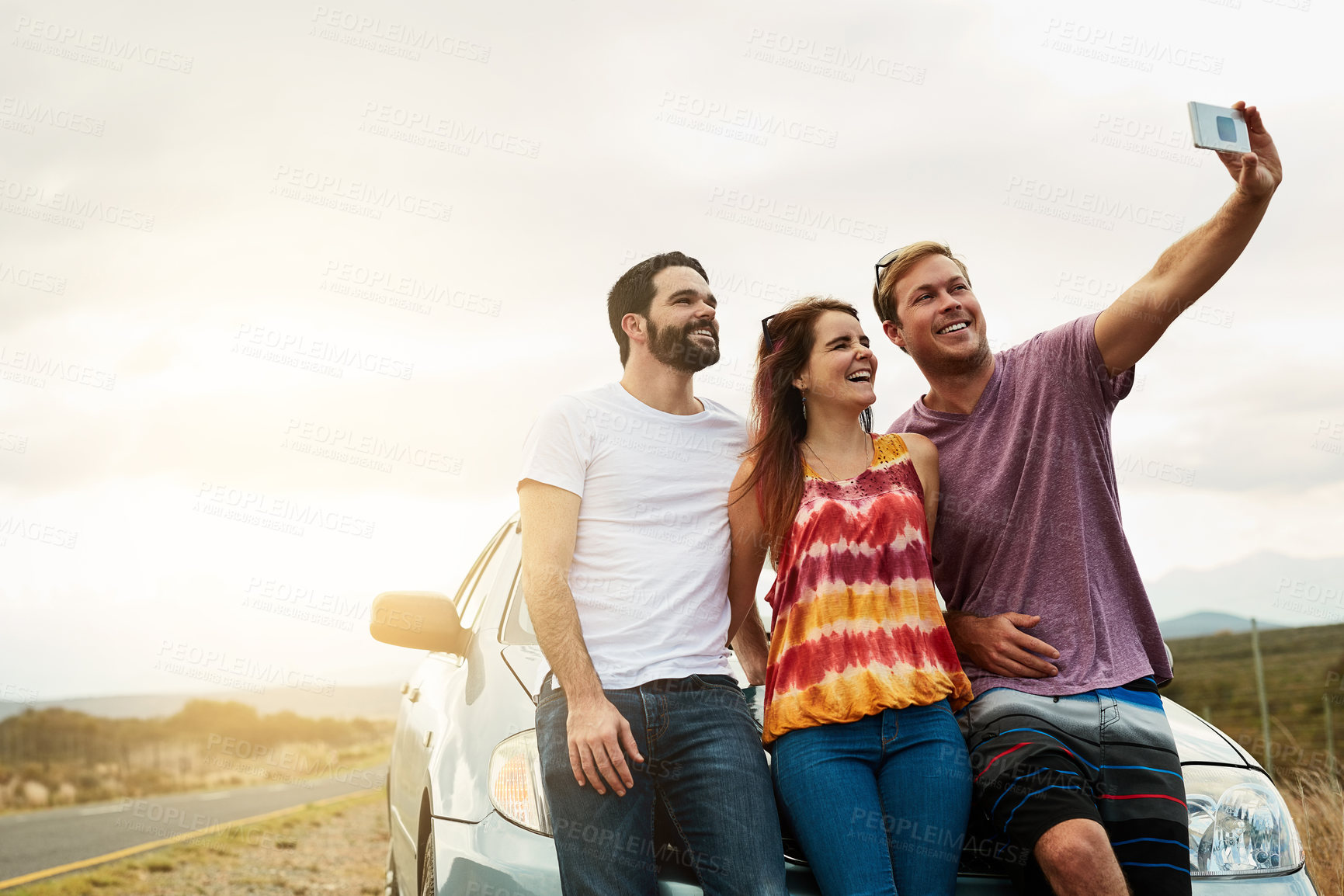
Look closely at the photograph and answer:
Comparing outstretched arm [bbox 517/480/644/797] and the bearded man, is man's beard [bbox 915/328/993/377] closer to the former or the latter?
the bearded man

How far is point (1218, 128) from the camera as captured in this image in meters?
2.49

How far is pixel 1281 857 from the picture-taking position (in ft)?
8.22

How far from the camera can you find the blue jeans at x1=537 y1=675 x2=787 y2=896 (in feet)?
7.63

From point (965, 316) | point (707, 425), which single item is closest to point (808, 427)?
point (707, 425)

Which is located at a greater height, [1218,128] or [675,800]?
[1218,128]

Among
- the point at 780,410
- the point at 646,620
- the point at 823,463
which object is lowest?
the point at 646,620

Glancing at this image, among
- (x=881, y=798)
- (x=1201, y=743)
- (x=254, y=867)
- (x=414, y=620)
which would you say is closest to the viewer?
(x=881, y=798)

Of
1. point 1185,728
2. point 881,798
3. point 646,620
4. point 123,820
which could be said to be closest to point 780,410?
point 646,620

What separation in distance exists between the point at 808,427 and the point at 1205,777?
56.1 inches

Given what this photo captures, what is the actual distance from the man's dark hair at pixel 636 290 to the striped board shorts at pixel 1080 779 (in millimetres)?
1577

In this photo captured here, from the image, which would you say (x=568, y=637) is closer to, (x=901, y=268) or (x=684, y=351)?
(x=684, y=351)

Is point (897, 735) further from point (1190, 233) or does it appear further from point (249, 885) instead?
point (249, 885)

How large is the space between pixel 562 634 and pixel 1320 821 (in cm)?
510

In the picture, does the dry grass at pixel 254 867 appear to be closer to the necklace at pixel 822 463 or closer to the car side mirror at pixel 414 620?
the car side mirror at pixel 414 620
